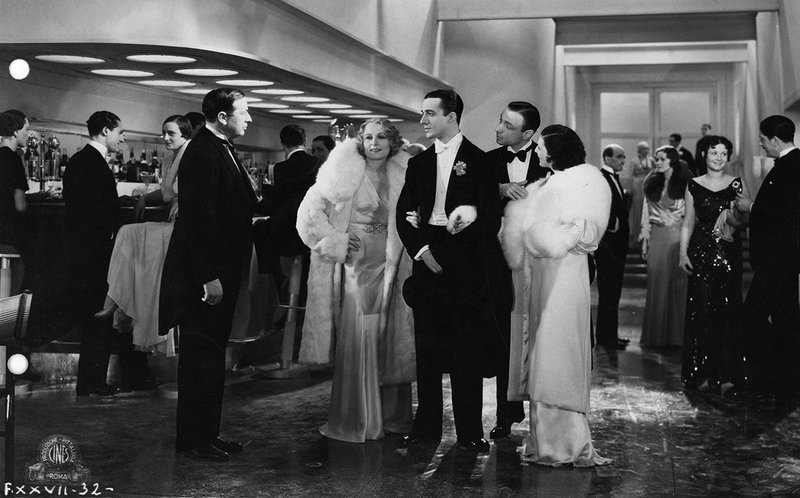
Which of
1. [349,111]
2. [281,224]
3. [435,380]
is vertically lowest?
[435,380]

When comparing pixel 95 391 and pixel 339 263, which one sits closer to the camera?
pixel 339 263

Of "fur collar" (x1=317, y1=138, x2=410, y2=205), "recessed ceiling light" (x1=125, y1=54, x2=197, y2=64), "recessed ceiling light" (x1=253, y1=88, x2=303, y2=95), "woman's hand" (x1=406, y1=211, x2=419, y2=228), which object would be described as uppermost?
"recessed ceiling light" (x1=253, y1=88, x2=303, y2=95)

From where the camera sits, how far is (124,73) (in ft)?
23.3

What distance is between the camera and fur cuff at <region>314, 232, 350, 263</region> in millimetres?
4820

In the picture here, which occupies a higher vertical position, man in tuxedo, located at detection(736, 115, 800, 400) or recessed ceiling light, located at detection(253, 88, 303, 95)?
recessed ceiling light, located at detection(253, 88, 303, 95)

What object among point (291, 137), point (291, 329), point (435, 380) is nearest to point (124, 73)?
point (291, 137)

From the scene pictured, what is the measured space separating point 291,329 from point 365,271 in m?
1.93

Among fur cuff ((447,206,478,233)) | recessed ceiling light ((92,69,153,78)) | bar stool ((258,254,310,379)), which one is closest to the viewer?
fur cuff ((447,206,478,233))

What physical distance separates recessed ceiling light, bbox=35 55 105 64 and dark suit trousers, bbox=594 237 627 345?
161 inches

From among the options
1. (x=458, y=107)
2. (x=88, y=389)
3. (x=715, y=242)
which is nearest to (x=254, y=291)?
(x=88, y=389)

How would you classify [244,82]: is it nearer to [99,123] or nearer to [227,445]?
[99,123]

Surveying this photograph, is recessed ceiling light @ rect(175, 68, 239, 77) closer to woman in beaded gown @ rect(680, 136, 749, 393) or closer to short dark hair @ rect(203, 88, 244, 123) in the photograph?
short dark hair @ rect(203, 88, 244, 123)

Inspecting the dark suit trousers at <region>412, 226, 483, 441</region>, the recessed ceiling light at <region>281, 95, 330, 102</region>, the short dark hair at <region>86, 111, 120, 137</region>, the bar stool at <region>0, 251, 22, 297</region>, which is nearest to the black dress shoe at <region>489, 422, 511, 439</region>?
the dark suit trousers at <region>412, 226, 483, 441</region>

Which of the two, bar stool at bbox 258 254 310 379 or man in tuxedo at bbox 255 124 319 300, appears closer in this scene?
man in tuxedo at bbox 255 124 319 300
